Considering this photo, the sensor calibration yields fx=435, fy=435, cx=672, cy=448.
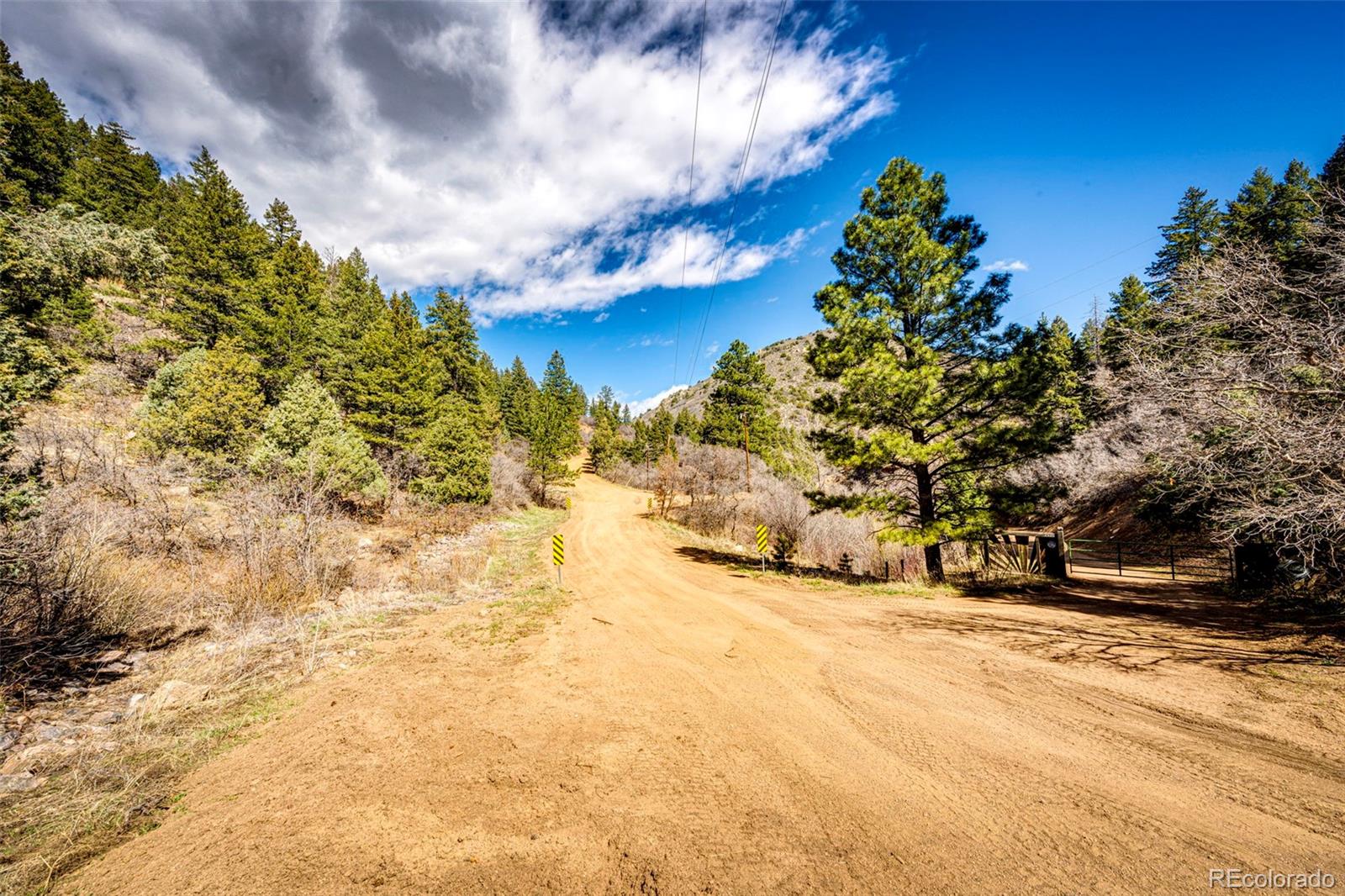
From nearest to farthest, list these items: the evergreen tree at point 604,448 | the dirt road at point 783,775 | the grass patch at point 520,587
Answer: the dirt road at point 783,775
the grass patch at point 520,587
the evergreen tree at point 604,448

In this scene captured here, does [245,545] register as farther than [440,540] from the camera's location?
No

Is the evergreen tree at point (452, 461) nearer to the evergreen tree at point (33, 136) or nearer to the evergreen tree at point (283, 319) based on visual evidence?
the evergreen tree at point (283, 319)

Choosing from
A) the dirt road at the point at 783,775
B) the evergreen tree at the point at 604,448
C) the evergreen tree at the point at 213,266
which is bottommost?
Answer: the dirt road at the point at 783,775

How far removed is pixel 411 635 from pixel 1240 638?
1438 cm

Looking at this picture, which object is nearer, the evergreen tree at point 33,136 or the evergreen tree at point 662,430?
the evergreen tree at point 33,136

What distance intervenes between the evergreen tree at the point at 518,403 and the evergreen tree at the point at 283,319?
1591cm

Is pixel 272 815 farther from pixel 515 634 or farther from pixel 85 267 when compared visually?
pixel 85 267

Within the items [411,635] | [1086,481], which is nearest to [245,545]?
[411,635]

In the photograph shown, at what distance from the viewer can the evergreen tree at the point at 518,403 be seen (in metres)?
44.9

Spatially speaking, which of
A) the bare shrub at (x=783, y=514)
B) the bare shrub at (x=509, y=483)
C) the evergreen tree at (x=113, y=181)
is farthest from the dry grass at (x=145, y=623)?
the evergreen tree at (x=113, y=181)

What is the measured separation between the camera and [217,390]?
17.1 metres

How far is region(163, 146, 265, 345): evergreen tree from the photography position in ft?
78.0

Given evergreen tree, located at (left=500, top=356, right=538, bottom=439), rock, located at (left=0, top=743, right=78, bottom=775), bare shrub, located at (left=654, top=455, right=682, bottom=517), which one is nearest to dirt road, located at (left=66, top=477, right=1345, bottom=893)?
rock, located at (left=0, top=743, right=78, bottom=775)

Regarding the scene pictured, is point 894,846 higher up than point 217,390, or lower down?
lower down
